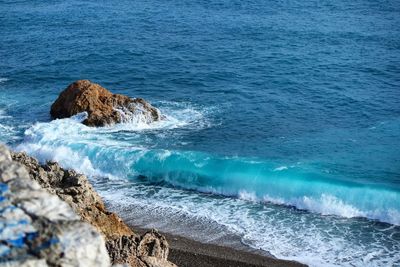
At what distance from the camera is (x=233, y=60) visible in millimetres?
37281

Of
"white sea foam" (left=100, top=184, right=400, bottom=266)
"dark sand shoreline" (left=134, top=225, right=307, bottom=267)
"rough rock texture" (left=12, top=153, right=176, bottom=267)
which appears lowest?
"white sea foam" (left=100, top=184, right=400, bottom=266)

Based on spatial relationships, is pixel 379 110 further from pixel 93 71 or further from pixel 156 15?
pixel 156 15

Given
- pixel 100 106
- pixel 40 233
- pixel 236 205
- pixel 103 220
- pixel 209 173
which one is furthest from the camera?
pixel 100 106

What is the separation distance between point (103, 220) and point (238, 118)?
16.7m

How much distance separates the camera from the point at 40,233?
14.6 ft

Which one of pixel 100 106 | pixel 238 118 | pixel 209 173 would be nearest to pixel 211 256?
pixel 209 173

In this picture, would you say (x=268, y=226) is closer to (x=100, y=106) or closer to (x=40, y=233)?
(x=100, y=106)

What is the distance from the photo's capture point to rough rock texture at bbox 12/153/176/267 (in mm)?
10205

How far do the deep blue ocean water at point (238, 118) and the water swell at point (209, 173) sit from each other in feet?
0.24

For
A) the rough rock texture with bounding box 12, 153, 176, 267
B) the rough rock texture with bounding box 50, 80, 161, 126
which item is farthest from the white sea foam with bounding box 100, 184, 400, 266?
the rough rock texture with bounding box 50, 80, 161, 126

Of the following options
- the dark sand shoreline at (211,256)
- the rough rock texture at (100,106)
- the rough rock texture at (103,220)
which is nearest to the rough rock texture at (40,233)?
the rough rock texture at (103,220)

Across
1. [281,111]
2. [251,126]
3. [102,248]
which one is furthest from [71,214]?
[281,111]

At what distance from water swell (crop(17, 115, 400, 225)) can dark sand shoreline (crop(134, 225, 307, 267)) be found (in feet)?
15.2

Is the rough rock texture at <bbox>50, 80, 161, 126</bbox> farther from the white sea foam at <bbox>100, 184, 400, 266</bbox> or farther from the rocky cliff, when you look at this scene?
the rocky cliff
